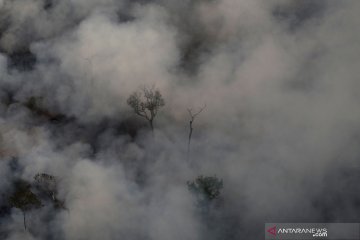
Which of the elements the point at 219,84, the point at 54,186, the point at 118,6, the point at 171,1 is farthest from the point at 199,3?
the point at 54,186

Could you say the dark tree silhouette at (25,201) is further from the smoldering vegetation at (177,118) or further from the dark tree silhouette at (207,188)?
the dark tree silhouette at (207,188)

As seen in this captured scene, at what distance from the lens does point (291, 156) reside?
45875mm

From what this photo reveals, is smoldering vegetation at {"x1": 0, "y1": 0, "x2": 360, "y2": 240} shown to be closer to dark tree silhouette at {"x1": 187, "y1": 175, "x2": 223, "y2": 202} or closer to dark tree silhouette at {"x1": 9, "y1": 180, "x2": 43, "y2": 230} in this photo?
dark tree silhouette at {"x1": 187, "y1": 175, "x2": 223, "y2": 202}

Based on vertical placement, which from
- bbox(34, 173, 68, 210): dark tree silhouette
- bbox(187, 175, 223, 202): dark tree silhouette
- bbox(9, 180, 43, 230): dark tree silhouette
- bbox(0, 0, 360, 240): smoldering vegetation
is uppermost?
bbox(0, 0, 360, 240): smoldering vegetation

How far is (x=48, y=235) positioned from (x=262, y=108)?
1050 inches

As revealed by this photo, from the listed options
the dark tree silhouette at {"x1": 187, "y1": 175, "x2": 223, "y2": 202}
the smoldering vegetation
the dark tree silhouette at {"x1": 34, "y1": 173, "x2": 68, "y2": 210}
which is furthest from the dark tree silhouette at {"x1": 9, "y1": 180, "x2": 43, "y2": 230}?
the dark tree silhouette at {"x1": 187, "y1": 175, "x2": 223, "y2": 202}

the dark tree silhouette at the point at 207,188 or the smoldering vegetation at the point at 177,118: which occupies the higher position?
the smoldering vegetation at the point at 177,118

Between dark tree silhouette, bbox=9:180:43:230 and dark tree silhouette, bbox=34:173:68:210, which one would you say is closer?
dark tree silhouette, bbox=9:180:43:230

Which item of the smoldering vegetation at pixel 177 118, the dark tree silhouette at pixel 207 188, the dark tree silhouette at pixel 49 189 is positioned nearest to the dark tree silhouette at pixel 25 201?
the smoldering vegetation at pixel 177 118

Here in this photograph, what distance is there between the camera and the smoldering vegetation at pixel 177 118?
41.8 m

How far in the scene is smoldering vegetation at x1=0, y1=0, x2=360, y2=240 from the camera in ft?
137

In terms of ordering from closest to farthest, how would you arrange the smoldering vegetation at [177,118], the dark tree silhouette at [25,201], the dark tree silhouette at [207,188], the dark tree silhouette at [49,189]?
the dark tree silhouette at [207,188], the dark tree silhouette at [25,201], the smoldering vegetation at [177,118], the dark tree silhouette at [49,189]

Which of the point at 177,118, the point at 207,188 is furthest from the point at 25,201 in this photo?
the point at 177,118

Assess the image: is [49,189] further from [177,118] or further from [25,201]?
[177,118]
